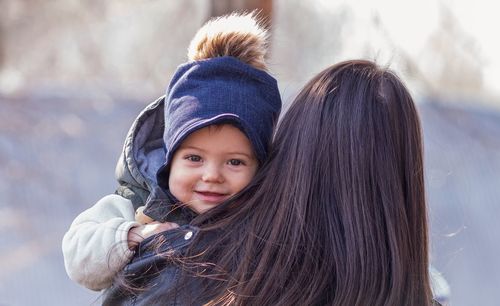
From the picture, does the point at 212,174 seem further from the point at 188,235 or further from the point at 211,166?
the point at 188,235

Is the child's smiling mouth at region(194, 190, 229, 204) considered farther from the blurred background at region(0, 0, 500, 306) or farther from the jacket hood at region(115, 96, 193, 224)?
the blurred background at region(0, 0, 500, 306)

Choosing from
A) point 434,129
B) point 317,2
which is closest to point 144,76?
point 317,2

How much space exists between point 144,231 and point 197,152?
0.21 m

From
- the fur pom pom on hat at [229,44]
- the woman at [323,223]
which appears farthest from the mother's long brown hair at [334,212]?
the fur pom pom on hat at [229,44]

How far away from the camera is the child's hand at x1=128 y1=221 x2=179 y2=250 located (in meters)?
2.22

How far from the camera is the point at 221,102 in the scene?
87.0 inches

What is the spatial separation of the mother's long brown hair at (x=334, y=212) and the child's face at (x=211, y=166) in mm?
75

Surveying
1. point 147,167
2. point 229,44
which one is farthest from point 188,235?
point 229,44

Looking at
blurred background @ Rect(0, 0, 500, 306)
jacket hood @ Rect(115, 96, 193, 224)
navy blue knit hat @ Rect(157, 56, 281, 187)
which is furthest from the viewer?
blurred background @ Rect(0, 0, 500, 306)

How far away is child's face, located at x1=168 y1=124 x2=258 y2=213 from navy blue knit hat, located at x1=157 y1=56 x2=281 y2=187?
0.03 metres

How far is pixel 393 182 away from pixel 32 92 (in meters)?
6.02

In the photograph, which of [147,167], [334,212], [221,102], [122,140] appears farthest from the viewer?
[122,140]

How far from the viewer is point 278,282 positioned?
2055 mm

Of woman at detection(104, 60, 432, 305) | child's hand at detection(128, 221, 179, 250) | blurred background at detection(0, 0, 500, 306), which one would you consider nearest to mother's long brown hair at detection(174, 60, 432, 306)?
woman at detection(104, 60, 432, 305)
